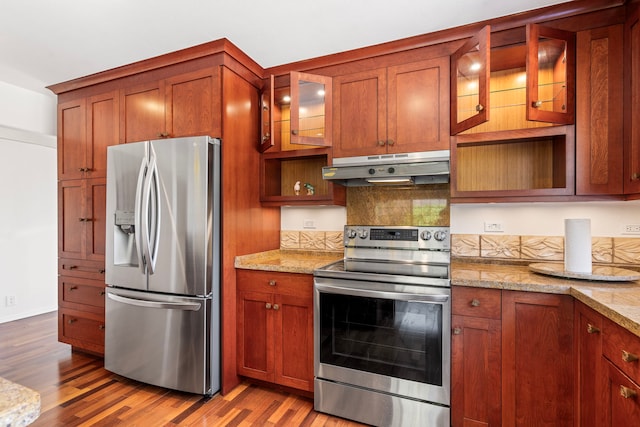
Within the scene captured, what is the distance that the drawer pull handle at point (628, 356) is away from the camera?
1.13 m

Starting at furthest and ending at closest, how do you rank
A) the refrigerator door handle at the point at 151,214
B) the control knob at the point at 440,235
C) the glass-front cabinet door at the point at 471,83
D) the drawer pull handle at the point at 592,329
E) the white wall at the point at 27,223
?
the white wall at the point at 27,223
the refrigerator door handle at the point at 151,214
the control knob at the point at 440,235
the glass-front cabinet door at the point at 471,83
the drawer pull handle at the point at 592,329

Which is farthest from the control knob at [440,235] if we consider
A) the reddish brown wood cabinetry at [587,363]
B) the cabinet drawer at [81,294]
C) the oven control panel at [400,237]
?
the cabinet drawer at [81,294]

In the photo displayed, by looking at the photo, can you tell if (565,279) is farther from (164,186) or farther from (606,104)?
(164,186)

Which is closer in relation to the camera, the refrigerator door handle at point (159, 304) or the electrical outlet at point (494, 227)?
the refrigerator door handle at point (159, 304)

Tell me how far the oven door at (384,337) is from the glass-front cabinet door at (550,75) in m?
1.19

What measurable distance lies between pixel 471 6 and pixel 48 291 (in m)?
5.52

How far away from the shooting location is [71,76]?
284cm

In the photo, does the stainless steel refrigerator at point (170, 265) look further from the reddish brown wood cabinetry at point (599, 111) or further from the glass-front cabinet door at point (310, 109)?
the reddish brown wood cabinetry at point (599, 111)

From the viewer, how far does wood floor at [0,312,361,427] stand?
6.59 feet

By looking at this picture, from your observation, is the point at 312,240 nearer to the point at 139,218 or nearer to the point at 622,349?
the point at 139,218

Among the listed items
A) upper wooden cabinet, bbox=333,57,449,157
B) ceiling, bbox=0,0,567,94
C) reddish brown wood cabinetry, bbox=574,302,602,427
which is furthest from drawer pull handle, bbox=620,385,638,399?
ceiling, bbox=0,0,567,94

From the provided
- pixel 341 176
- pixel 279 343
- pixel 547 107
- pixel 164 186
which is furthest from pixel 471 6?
pixel 279 343

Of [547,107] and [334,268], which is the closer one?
[547,107]

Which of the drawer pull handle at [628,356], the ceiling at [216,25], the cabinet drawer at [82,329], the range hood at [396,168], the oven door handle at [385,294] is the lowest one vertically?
the cabinet drawer at [82,329]
